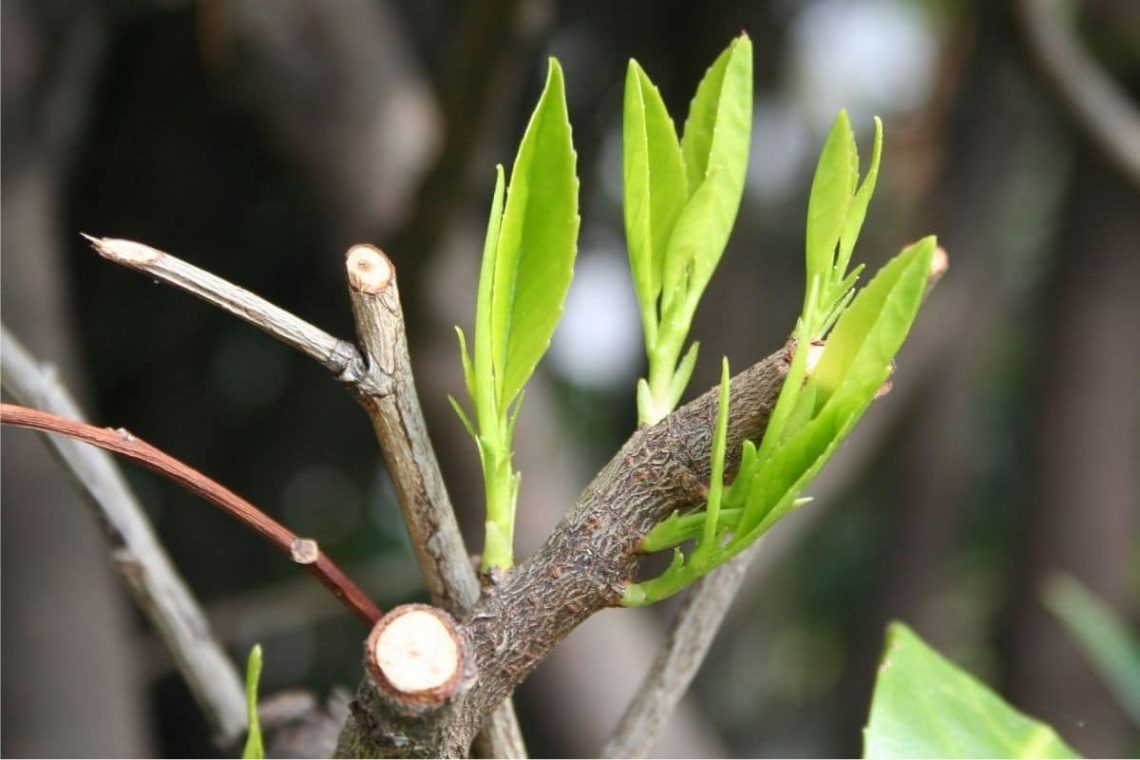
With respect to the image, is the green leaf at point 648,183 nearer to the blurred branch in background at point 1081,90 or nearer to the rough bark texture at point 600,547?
the rough bark texture at point 600,547

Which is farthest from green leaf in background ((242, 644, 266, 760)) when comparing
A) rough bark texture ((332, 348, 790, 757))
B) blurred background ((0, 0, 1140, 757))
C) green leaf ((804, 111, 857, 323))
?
blurred background ((0, 0, 1140, 757))

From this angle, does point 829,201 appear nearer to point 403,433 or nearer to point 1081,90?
point 403,433

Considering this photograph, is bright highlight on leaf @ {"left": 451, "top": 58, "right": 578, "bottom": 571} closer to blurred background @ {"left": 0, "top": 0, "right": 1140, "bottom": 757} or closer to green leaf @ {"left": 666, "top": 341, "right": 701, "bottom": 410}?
green leaf @ {"left": 666, "top": 341, "right": 701, "bottom": 410}

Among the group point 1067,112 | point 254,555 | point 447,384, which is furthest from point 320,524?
point 1067,112

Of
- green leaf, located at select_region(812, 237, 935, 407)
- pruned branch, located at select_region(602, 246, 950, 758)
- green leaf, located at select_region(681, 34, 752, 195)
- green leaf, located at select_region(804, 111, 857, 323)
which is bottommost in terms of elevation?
pruned branch, located at select_region(602, 246, 950, 758)

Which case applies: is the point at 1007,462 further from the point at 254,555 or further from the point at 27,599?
the point at 27,599

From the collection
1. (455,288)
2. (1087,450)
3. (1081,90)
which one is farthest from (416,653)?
(1087,450)
